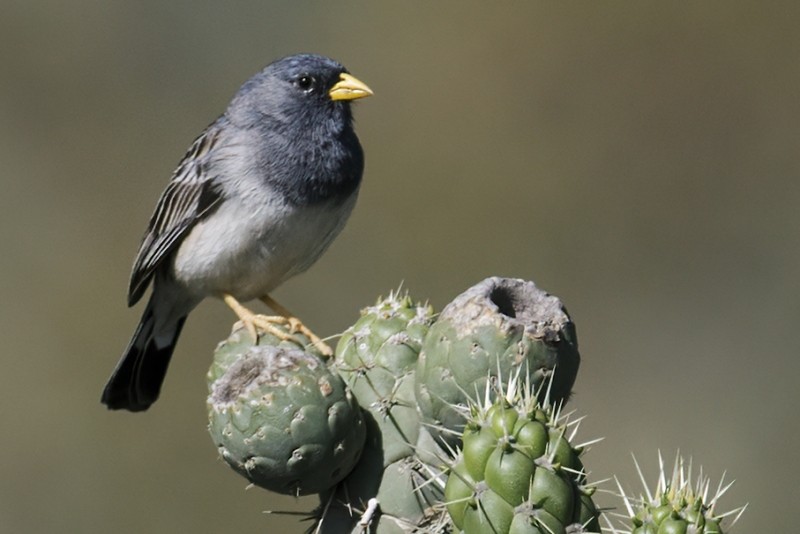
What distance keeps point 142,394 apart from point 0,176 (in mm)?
4431

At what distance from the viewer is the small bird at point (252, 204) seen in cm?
592

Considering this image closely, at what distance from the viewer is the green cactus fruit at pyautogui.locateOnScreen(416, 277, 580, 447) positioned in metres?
3.70

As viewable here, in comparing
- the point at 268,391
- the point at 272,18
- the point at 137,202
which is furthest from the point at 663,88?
the point at 268,391

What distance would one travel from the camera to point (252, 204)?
5.91 meters

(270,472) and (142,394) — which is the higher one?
(270,472)

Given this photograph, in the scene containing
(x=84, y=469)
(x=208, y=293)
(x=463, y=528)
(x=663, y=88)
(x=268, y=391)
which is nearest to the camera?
(x=463, y=528)

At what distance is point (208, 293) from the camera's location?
20.9 ft

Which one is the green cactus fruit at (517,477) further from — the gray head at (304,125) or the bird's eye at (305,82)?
the bird's eye at (305,82)

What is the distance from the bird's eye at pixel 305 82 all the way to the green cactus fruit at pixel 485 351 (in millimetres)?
2756

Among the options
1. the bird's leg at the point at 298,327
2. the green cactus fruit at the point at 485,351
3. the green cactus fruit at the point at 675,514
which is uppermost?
the green cactus fruit at the point at 485,351

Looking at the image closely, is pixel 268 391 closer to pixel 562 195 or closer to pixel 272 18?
pixel 562 195

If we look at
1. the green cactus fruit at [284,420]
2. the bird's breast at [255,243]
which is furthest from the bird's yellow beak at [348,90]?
the green cactus fruit at [284,420]

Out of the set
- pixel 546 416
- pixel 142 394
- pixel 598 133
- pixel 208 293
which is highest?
pixel 598 133

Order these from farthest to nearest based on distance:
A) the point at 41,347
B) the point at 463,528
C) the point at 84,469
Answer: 1. the point at 41,347
2. the point at 84,469
3. the point at 463,528
